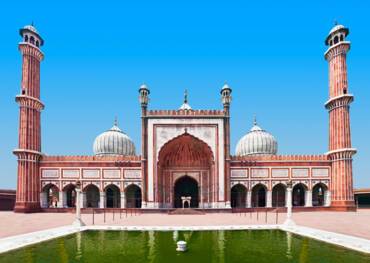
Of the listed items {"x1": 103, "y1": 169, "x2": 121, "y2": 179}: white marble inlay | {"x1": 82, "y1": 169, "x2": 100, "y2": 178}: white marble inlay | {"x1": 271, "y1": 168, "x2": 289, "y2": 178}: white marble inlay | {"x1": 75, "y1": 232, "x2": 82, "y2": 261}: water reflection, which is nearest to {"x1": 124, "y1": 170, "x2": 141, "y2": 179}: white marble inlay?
{"x1": 103, "y1": 169, "x2": 121, "y2": 179}: white marble inlay

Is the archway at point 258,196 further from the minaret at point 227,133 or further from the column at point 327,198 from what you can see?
the column at point 327,198

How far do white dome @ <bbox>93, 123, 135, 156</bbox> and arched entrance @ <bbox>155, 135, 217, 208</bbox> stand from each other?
30.9 ft

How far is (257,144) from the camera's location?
41469mm

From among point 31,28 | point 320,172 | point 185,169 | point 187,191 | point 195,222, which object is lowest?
point 195,222

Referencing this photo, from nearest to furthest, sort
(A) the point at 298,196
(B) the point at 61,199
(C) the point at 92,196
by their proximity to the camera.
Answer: (B) the point at 61,199
(C) the point at 92,196
(A) the point at 298,196

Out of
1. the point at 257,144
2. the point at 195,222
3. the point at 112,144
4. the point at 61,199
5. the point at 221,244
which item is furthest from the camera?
the point at 257,144

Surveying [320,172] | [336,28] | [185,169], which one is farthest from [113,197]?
[336,28]

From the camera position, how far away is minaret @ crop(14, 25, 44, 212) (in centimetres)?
3100

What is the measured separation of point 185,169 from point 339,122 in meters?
17.6

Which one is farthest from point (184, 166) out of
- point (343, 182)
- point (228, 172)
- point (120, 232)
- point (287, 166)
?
point (120, 232)

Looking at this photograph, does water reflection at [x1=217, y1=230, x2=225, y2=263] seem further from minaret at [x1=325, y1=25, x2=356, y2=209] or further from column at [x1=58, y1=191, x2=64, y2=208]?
column at [x1=58, y1=191, x2=64, y2=208]

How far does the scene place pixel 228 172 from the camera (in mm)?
32031

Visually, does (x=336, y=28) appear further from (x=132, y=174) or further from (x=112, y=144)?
(x=112, y=144)

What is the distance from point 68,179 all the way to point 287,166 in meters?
24.4
